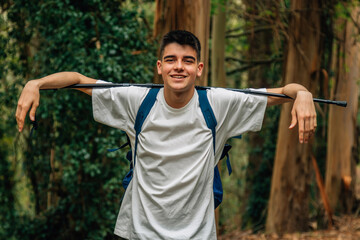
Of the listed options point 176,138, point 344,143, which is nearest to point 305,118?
point 176,138

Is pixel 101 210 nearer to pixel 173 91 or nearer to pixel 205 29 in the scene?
pixel 205 29

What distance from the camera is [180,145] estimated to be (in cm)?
317

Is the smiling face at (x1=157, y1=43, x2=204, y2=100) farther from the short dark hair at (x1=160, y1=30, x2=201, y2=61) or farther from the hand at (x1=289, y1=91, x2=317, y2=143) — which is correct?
the hand at (x1=289, y1=91, x2=317, y2=143)

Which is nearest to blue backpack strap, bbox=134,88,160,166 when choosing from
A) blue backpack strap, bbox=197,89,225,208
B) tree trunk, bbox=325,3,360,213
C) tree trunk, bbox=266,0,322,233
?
blue backpack strap, bbox=197,89,225,208

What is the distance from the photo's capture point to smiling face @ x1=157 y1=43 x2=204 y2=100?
3176mm

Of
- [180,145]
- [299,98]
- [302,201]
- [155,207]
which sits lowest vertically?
[302,201]

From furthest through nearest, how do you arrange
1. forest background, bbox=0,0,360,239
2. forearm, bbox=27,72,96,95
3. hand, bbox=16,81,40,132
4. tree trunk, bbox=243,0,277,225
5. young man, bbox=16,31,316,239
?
tree trunk, bbox=243,0,277,225, forest background, bbox=0,0,360,239, young man, bbox=16,31,316,239, forearm, bbox=27,72,96,95, hand, bbox=16,81,40,132

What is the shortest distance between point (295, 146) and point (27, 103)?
6.48 m

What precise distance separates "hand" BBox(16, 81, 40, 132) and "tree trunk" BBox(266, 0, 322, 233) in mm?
5951

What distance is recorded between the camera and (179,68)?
3160 mm

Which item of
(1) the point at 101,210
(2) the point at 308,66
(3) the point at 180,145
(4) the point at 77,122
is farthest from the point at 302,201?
(3) the point at 180,145

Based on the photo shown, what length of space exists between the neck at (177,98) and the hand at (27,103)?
0.84 m

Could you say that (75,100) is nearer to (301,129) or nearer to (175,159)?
(175,159)

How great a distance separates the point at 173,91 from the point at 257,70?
9.48m
